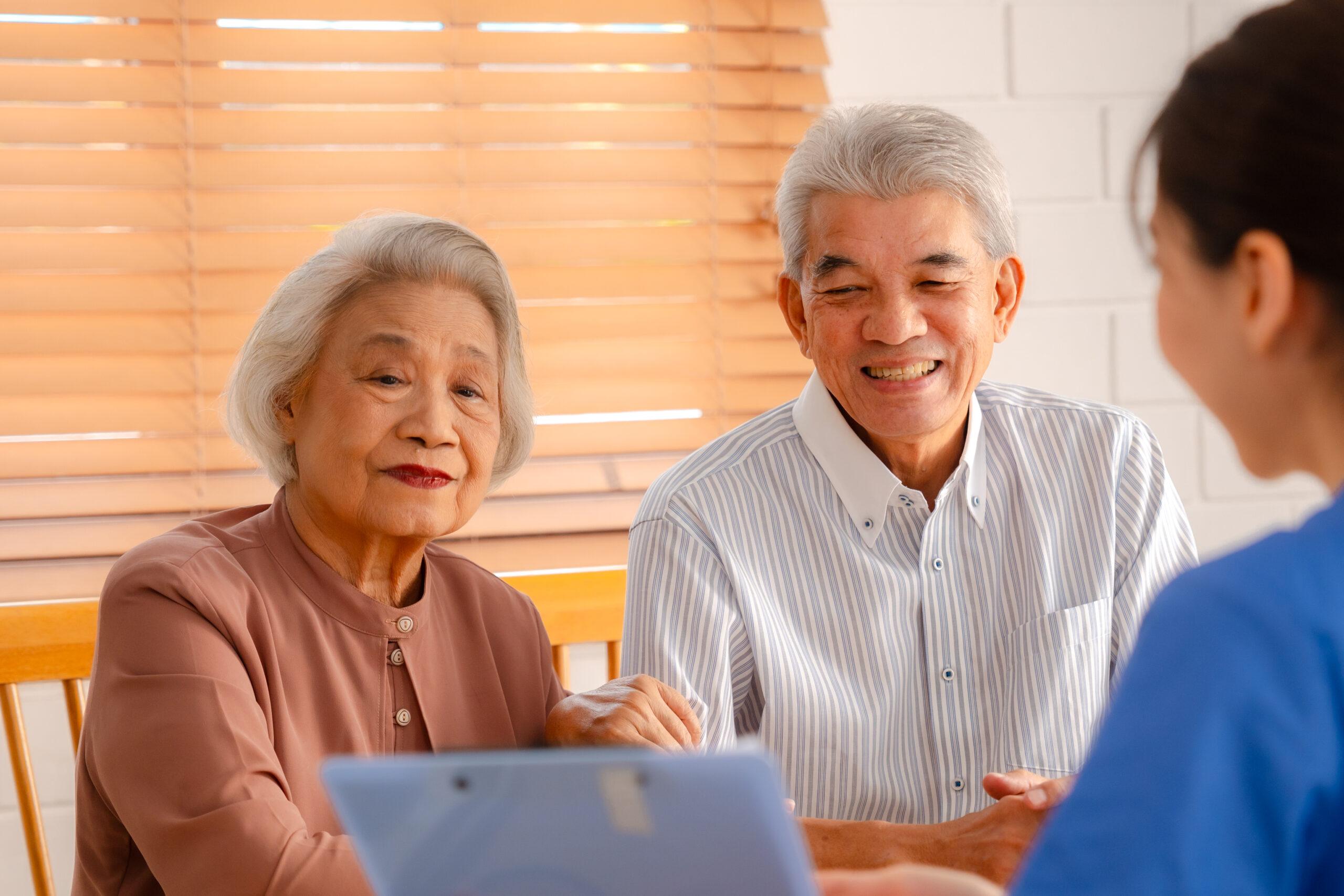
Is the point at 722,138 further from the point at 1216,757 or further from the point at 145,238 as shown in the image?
the point at 1216,757

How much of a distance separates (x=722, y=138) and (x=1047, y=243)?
2.06 feet

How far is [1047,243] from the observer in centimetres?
217

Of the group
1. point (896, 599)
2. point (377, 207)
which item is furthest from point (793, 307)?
point (377, 207)

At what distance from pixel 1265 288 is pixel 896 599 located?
2.81 feet

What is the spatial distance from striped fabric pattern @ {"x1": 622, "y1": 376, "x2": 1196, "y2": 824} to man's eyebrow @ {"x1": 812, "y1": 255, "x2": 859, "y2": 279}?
174 millimetres

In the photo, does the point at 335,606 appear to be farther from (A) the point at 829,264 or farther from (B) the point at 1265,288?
(B) the point at 1265,288

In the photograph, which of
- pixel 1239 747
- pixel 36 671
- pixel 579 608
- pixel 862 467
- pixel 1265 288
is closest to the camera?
pixel 1239 747

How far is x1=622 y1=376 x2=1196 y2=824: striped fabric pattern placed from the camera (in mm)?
1356

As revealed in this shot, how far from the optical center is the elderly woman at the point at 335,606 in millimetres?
1089

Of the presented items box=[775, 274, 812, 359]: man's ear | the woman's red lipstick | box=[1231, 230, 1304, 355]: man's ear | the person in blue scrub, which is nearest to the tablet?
the person in blue scrub

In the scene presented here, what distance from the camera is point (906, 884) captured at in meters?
0.68

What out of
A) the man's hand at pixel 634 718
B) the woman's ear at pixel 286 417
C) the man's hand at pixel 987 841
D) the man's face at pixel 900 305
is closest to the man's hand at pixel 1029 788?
the man's hand at pixel 987 841

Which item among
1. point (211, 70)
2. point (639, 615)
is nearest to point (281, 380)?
point (639, 615)

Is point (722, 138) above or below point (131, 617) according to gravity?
above
